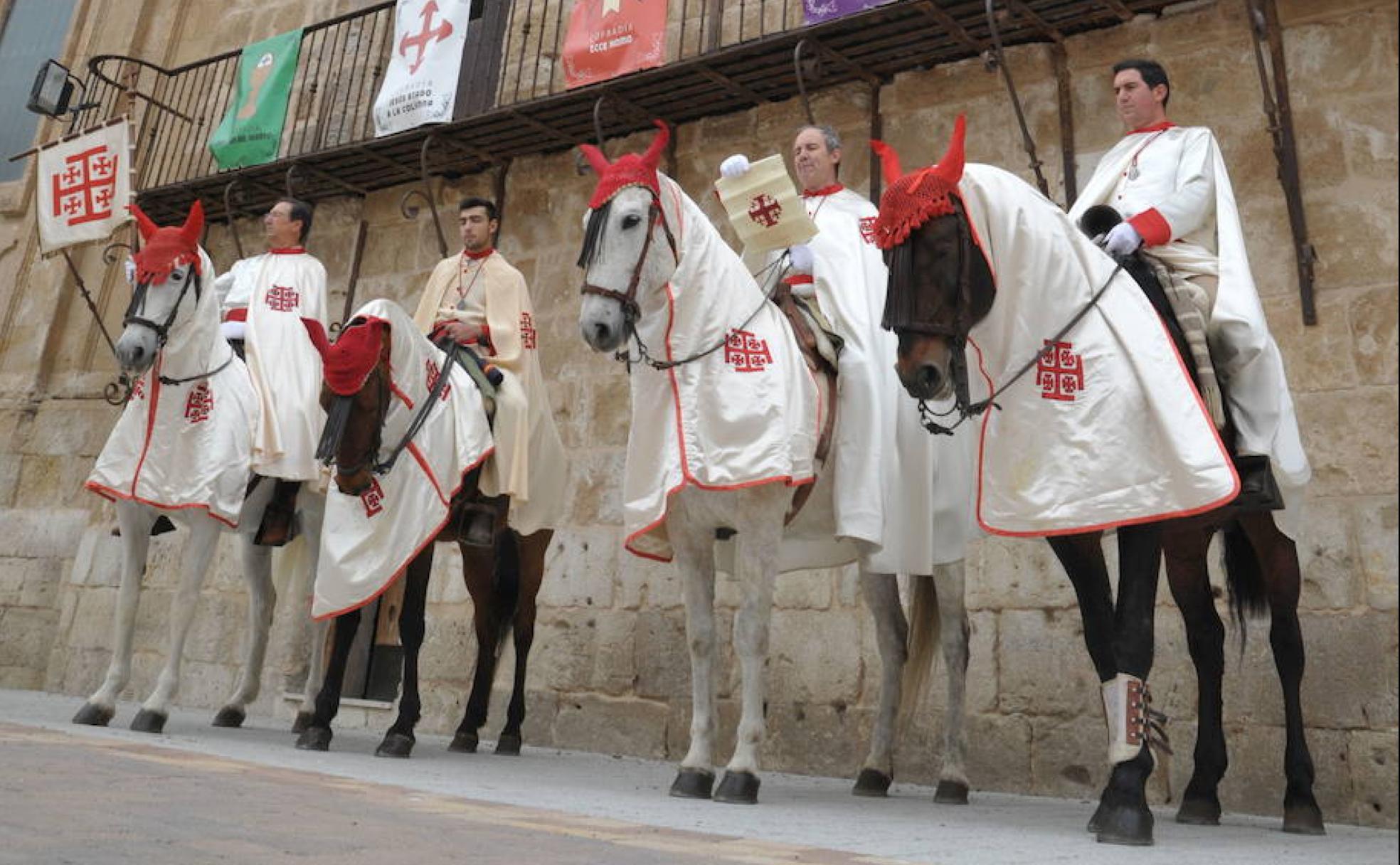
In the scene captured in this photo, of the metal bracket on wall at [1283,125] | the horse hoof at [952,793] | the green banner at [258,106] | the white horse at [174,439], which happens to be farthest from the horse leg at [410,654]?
the green banner at [258,106]

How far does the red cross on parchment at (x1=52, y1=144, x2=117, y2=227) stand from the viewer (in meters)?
8.20

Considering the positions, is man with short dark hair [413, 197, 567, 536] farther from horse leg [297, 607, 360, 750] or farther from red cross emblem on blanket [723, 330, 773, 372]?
red cross emblem on blanket [723, 330, 773, 372]

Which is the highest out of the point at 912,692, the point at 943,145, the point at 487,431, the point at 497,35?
the point at 497,35

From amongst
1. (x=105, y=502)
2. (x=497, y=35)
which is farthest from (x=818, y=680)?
(x=105, y=502)

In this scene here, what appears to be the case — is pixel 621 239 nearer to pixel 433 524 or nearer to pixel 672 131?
pixel 433 524

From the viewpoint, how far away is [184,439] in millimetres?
5484

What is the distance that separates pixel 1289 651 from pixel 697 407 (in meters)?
2.24

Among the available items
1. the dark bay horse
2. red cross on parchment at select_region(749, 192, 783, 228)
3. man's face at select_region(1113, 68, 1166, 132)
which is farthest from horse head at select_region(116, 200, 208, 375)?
man's face at select_region(1113, 68, 1166, 132)

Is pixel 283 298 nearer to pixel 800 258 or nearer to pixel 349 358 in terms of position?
pixel 349 358

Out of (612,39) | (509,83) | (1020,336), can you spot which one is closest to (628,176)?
(1020,336)

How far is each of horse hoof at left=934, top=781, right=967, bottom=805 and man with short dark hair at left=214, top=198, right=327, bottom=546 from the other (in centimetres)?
337

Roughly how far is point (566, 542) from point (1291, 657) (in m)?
4.45

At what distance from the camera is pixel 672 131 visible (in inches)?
305

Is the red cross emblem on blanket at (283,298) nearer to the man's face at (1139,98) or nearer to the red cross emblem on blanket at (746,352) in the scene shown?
the red cross emblem on blanket at (746,352)
